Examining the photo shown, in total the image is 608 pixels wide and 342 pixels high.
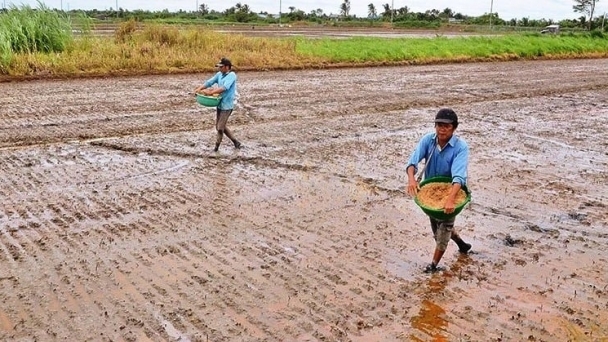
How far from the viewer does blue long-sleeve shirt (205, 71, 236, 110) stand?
29.9 ft

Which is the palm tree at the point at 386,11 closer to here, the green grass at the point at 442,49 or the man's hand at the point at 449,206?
the green grass at the point at 442,49

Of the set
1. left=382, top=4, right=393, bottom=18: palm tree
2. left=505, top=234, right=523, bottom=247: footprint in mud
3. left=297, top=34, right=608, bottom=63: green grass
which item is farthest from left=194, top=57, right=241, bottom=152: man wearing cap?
left=382, top=4, right=393, bottom=18: palm tree

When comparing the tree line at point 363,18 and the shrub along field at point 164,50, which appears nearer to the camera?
the shrub along field at point 164,50

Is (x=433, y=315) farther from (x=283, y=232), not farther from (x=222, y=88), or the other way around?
(x=222, y=88)

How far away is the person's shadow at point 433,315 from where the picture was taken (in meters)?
4.37

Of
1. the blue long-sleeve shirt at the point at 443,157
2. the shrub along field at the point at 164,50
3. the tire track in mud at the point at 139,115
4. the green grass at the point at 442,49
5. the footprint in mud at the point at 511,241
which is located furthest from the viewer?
the green grass at the point at 442,49

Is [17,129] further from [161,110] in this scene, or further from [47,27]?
[47,27]

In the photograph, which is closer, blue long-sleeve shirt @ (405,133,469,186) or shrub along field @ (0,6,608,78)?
blue long-sleeve shirt @ (405,133,469,186)

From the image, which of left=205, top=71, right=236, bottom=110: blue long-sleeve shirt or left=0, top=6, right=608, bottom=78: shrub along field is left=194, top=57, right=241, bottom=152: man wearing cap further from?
left=0, top=6, right=608, bottom=78: shrub along field

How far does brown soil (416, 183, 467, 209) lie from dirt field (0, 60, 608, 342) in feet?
2.09

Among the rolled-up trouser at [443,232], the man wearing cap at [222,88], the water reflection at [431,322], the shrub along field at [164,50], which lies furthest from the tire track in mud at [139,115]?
the water reflection at [431,322]

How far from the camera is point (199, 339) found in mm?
4230

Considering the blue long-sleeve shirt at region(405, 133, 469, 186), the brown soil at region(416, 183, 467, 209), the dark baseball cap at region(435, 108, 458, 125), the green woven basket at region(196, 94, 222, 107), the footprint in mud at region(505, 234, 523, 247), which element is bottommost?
the footprint in mud at region(505, 234, 523, 247)

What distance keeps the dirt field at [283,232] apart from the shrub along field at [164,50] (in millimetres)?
6020
